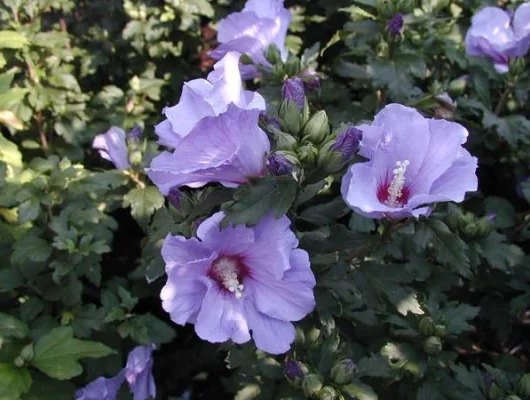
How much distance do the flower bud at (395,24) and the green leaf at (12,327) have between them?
156 cm

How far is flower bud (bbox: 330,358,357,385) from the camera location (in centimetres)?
167

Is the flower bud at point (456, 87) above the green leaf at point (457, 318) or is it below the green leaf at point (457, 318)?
above

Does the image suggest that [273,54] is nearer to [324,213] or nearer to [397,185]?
[324,213]

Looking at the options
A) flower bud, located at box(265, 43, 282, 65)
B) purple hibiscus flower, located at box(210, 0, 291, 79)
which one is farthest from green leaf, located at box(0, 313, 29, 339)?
flower bud, located at box(265, 43, 282, 65)

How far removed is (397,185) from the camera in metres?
1.48

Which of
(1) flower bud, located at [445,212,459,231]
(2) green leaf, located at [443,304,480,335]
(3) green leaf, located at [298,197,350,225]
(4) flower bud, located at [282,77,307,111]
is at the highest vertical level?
(4) flower bud, located at [282,77,307,111]

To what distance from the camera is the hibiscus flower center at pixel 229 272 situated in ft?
5.00

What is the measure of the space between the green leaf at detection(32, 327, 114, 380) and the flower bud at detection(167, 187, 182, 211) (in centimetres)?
74

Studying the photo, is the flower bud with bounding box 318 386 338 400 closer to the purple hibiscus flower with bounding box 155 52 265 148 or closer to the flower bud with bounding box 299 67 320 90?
the purple hibiscus flower with bounding box 155 52 265 148

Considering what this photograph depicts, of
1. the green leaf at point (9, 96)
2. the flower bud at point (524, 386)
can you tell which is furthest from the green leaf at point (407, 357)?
the green leaf at point (9, 96)

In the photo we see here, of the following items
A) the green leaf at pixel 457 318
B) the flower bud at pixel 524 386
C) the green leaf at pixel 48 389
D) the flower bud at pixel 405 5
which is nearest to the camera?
the flower bud at pixel 524 386

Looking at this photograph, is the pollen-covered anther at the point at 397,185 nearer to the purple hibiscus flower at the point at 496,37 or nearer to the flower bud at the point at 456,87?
the flower bud at the point at 456,87

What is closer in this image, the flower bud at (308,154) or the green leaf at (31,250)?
the flower bud at (308,154)

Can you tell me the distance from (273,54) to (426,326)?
101 cm
